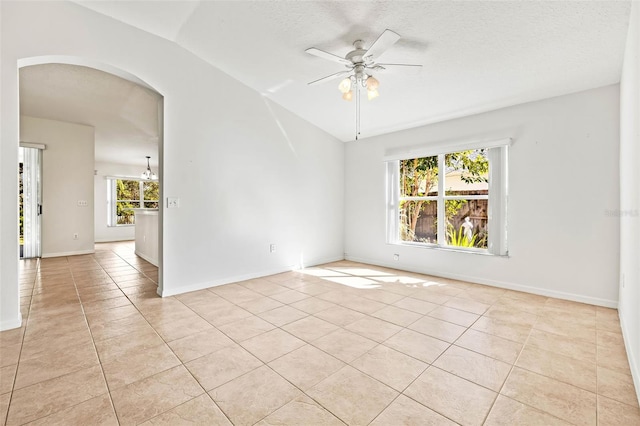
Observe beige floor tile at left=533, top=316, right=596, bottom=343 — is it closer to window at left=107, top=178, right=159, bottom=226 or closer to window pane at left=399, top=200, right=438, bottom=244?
window pane at left=399, top=200, right=438, bottom=244

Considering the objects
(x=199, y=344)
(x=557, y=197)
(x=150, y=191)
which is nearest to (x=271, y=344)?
(x=199, y=344)

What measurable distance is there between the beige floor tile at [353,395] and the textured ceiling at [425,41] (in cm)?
285

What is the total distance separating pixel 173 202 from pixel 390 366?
3001 mm

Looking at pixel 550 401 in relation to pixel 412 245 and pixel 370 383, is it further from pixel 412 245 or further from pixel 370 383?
pixel 412 245

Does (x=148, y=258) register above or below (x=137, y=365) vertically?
above

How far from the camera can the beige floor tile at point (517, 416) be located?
1.45 meters

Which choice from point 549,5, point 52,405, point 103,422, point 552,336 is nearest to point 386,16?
point 549,5

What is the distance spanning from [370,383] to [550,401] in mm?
997

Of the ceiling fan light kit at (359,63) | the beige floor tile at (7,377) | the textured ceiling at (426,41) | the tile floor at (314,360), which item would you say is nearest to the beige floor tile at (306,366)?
the tile floor at (314,360)

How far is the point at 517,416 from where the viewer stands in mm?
1496

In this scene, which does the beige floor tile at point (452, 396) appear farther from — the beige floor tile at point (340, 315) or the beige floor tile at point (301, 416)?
Result: the beige floor tile at point (340, 315)

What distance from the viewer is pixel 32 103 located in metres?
4.88

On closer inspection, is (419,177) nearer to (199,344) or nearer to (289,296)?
(289,296)

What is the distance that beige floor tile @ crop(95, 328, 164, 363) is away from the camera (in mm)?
2113
